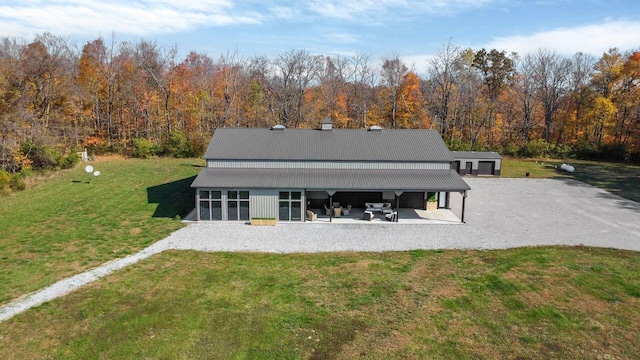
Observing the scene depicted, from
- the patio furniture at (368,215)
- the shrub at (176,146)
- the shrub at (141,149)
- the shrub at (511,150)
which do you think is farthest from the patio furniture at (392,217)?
the shrub at (511,150)

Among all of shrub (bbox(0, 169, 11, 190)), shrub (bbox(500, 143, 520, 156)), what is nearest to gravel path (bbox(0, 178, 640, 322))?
shrub (bbox(0, 169, 11, 190))

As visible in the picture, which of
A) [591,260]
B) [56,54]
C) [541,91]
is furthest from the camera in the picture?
[541,91]

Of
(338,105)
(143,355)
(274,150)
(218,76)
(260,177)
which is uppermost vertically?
(218,76)

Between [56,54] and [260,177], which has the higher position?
[56,54]

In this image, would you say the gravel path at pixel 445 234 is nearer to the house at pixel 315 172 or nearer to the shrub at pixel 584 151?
the house at pixel 315 172

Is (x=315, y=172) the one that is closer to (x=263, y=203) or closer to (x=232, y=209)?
(x=263, y=203)

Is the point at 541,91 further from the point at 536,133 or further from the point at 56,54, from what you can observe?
the point at 56,54

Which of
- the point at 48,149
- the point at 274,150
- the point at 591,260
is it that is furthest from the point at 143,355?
the point at 48,149

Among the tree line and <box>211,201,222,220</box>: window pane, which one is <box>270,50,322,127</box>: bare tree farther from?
<box>211,201,222,220</box>: window pane
